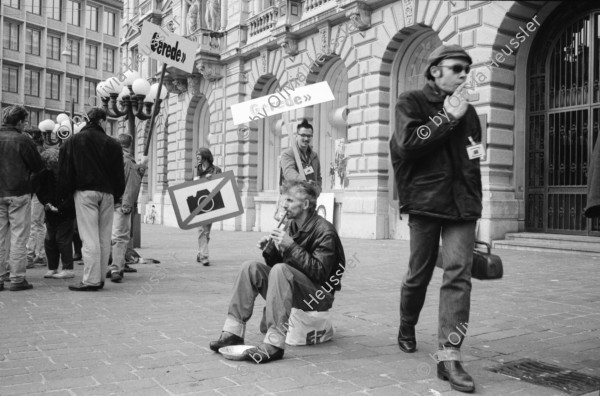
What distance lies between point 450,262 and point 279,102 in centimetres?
256

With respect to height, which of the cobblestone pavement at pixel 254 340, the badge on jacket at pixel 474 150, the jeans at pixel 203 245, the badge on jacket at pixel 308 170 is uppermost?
the badge on jacket at pixel 308 170

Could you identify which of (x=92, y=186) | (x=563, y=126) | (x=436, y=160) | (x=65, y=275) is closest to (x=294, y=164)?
(x=92, y=186)

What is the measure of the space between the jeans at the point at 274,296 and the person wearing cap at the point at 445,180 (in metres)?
0.82

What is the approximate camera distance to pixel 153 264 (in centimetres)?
957

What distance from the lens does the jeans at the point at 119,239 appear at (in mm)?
7633

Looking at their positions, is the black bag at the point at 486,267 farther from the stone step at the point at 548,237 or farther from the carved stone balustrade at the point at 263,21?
the carved stone balustrade at the point at 263,21

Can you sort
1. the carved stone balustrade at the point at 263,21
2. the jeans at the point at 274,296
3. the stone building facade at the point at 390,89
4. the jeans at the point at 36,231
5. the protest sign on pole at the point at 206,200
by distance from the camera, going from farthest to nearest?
the carved stone balustrade at the point at 263,21
the stone building facade at the point at 390,89
the jeans at the point at 36,231
the protest sign on pole at the point at 206,200
the jeans at the point at 274,296

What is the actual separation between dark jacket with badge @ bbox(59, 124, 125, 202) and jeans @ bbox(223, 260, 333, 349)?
328 centimetres

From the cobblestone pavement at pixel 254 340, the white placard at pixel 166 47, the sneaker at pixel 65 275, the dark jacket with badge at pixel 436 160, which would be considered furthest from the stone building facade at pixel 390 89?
the dark jacket with badge at pixel 436 160

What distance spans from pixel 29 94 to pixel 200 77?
3196 cm

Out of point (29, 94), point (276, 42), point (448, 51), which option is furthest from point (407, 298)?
point (29, 94)

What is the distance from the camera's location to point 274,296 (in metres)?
3.91

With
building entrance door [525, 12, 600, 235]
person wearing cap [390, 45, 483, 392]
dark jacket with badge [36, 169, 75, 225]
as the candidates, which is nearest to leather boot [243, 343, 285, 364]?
person wearing cap [390, 45, 483, 392]

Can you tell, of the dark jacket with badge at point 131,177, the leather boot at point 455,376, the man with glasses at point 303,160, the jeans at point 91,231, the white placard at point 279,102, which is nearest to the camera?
the leather boot at point 455,376
